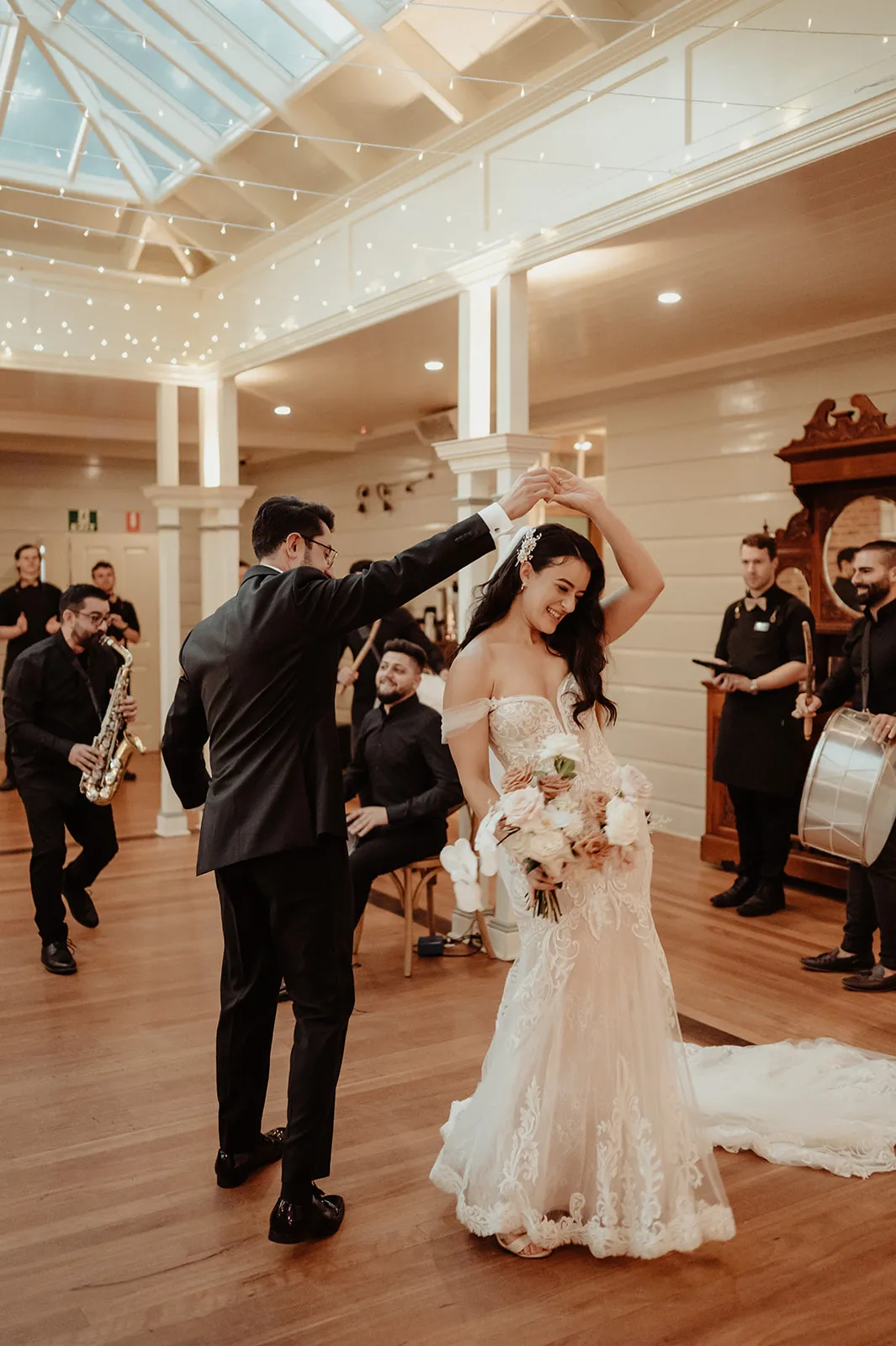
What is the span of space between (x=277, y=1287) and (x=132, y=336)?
6.60 metres

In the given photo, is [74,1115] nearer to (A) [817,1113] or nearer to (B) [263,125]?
(A) [817,1113]

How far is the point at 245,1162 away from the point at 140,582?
1007 cm

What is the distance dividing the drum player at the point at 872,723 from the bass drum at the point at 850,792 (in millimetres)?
72

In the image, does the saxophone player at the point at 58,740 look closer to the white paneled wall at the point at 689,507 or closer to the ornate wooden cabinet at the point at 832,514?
the ornate wooden cabinet at the point at 832,514

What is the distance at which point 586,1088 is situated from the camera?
8.89 ft

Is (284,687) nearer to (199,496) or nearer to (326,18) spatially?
(326,18)

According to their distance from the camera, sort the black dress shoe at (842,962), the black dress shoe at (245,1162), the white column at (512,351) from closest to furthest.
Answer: the black dress shoe at (245,1162)
the black dress shoe at (842,962)
the white column at (512,351)

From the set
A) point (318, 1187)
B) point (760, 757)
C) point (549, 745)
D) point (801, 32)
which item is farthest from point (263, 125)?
point (318, 1187)

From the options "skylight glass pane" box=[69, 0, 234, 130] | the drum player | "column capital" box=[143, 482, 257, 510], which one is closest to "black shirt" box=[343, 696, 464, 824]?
the drum player

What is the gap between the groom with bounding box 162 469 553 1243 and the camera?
272cm

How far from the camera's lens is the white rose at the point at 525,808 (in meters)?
2.57

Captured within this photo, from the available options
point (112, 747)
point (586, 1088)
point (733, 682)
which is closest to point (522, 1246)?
point (586, 1088)

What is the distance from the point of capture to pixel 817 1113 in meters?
3.39

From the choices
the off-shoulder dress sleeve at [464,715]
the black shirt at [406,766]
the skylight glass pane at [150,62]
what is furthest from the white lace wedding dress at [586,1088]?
the skylight glass pane at [150,62]
